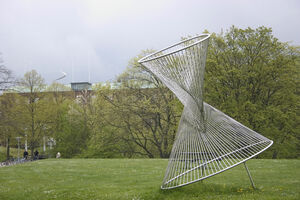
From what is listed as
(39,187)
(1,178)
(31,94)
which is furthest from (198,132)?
(31,94)

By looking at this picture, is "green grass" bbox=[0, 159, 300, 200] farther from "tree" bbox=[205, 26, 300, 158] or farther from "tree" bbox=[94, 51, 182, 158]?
"tree" bbox=[94, 51, 182, 158]

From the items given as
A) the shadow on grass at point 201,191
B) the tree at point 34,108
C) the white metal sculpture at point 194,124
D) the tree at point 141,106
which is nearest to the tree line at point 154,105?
the tree at point 141,106

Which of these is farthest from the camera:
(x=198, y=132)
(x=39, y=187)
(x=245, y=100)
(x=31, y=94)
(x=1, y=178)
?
(x=31, y=94)

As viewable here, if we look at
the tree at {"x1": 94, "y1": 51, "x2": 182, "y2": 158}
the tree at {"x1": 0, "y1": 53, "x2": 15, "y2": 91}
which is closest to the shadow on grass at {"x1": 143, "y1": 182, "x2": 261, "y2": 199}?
the tree at {"x1": 0, "y1": 53, "x2": 15, "y2": 91}

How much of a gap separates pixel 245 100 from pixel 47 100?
23.3 metres

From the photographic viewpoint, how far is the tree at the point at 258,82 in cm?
2262

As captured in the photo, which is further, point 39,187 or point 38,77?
point 38,77

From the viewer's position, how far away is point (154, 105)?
28891 mm

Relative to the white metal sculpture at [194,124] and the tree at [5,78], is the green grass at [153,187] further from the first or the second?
the tree at [5,78]

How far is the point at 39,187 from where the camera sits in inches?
418

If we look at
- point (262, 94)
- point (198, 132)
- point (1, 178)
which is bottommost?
point (1, 178)

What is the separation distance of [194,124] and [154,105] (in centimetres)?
1979

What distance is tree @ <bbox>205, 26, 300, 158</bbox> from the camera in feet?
74.2

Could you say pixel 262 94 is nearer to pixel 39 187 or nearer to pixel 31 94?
pixel 39 187
